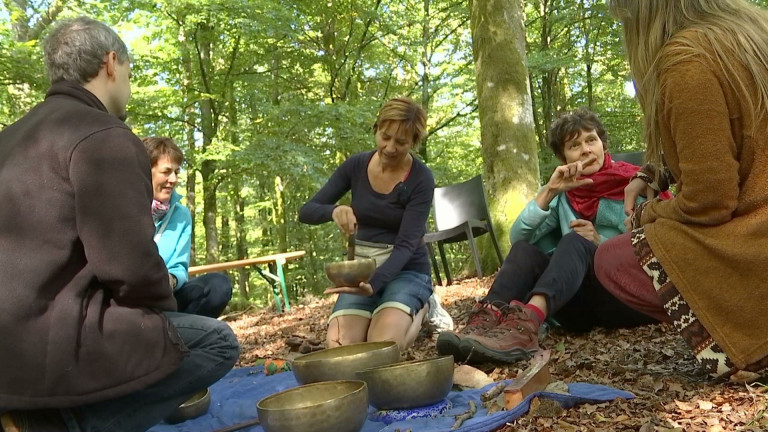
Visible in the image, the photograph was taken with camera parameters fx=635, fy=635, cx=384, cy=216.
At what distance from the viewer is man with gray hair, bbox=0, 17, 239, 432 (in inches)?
69.6

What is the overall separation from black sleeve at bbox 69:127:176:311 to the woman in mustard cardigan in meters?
1.70

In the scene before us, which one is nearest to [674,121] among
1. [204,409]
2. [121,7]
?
[204,409]

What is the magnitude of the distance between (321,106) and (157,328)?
8.42 metres

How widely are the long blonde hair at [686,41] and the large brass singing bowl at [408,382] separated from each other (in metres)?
1.16

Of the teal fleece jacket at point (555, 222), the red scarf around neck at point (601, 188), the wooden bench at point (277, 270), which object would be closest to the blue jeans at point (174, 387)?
the teal fleece jacket at point (555, 222)

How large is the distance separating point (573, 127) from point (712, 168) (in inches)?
52.6

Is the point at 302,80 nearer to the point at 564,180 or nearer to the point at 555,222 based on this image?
the point at 555,222

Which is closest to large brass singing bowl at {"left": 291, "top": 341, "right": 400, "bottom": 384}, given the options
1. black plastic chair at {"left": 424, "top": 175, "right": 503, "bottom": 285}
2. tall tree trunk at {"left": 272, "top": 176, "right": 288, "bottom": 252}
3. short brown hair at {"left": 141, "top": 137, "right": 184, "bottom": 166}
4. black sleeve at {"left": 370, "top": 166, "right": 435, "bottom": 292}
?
black sleeve at {"left": 370, "top": 166, "right": 435, "bottom": 292}

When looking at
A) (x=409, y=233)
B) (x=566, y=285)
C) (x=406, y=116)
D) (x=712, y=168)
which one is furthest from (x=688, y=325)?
(x=406, y=116)

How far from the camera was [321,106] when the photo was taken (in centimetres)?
1010

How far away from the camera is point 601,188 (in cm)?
335

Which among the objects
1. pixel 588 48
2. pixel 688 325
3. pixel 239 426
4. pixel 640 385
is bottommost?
pixel 640 385

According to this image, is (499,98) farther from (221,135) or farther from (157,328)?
(221,135)

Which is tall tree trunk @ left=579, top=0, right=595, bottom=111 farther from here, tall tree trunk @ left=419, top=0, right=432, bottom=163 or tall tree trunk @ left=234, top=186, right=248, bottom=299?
tall tree trunk @ left=234, top=186, right=248, bottom=299
